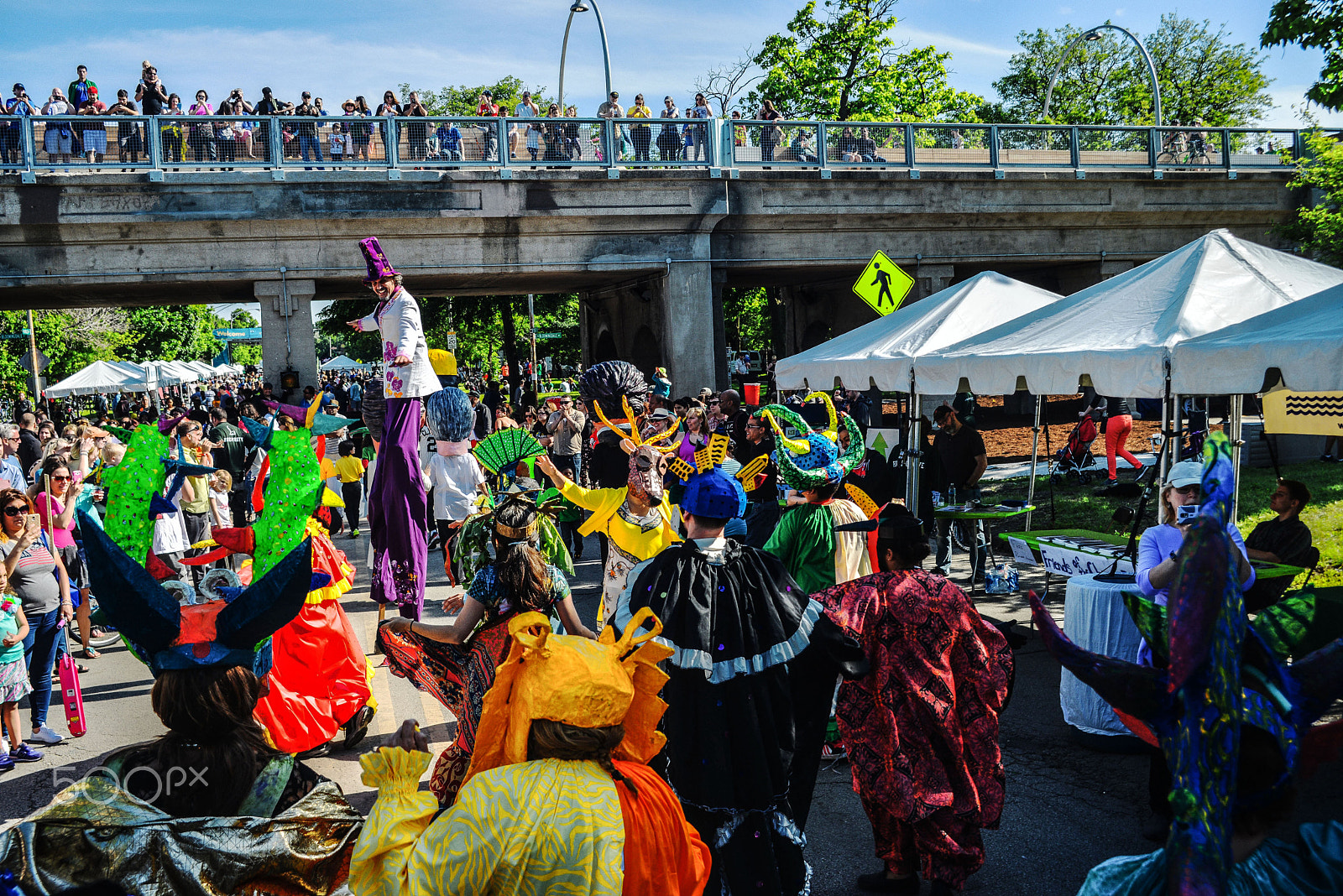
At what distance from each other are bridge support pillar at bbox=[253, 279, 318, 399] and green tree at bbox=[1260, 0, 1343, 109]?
1717cm

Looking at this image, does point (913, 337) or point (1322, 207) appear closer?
point (913, 337)

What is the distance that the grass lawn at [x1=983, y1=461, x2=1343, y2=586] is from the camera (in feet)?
36.0

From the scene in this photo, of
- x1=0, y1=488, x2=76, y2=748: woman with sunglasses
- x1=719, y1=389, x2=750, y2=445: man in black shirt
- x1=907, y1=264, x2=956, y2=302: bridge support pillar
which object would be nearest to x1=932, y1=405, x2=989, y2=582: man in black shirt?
x1=719, y1=389, x2=750, y2=445: man in black shirt

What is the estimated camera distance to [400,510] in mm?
7129

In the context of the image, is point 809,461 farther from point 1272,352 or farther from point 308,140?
point 308,140

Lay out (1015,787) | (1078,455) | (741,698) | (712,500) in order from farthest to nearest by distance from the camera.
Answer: (1078,455) → (1015,787) → (712,500) → (741,698)

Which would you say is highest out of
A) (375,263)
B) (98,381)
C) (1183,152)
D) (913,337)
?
(1183,152)

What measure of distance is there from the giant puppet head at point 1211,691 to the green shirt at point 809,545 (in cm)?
335

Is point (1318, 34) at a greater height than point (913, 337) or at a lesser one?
greater

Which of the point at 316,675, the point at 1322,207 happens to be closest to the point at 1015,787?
the point at 316,675

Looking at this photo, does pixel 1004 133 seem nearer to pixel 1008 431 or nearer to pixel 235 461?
pixel 1008 431

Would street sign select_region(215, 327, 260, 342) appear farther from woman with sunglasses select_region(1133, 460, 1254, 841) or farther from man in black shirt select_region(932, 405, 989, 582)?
woman with sunglasses select_region(1133, 460, 1254, 841)

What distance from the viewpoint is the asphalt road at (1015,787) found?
4406 millimetres

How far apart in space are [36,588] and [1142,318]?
833cm
